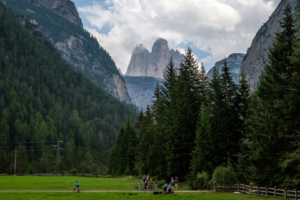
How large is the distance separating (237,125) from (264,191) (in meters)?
15.6

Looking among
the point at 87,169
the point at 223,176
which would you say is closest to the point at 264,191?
the point at 223,176

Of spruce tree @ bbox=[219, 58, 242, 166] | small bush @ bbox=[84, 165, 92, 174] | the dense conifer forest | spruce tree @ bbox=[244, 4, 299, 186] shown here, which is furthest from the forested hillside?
spruce tree @ bbox=[244, 4, 299, 186]

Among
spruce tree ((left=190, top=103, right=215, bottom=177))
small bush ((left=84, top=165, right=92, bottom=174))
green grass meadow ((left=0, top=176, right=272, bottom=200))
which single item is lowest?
small bush ((left=84, top=165, right=92, bottom=174))

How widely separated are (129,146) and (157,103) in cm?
2232

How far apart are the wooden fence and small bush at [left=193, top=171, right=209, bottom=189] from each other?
8.20 ft

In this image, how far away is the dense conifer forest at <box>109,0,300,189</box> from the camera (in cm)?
2736

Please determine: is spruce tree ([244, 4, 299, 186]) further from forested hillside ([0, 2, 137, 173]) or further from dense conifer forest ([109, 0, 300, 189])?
forested hillside ([0, 2, 137, 173])

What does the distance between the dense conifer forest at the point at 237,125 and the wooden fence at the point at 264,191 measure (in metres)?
0.72

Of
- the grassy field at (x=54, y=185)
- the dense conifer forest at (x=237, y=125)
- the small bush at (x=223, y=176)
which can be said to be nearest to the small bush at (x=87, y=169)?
the dense conifer forest at (x=237, y=125)

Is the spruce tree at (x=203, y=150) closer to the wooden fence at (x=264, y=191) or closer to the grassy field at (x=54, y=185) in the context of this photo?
the wooden fence at (x=264, y=191)

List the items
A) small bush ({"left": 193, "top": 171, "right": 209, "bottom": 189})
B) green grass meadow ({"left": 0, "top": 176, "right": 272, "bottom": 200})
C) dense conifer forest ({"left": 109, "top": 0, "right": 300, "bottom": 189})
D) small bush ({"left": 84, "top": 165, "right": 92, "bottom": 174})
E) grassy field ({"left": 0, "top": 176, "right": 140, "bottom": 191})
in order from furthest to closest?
small bush ({"left": 84, "top": 165, "right": 92, "bottom": 174}) < grassy field ({"left": 0, "top": 176, "right": 140, "bottom": 191}) < small bush ({"left": 193, "top": 171, "right": 209, "bottom": 189}) < green grass meadow ({"left": 0, "top": 176, "right": 272, "bottom": 200}) < dense conifer forest ({"left": 109, "top": 0, "right": 300, "bottom": 189})

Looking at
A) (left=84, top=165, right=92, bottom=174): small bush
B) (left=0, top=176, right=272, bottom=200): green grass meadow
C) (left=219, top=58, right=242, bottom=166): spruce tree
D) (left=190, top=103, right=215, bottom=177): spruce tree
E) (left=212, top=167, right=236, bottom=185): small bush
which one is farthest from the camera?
(left=84, top=165, right=92, bottom=174): small bush

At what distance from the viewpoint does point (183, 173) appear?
153ft

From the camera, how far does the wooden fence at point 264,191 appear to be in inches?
983
